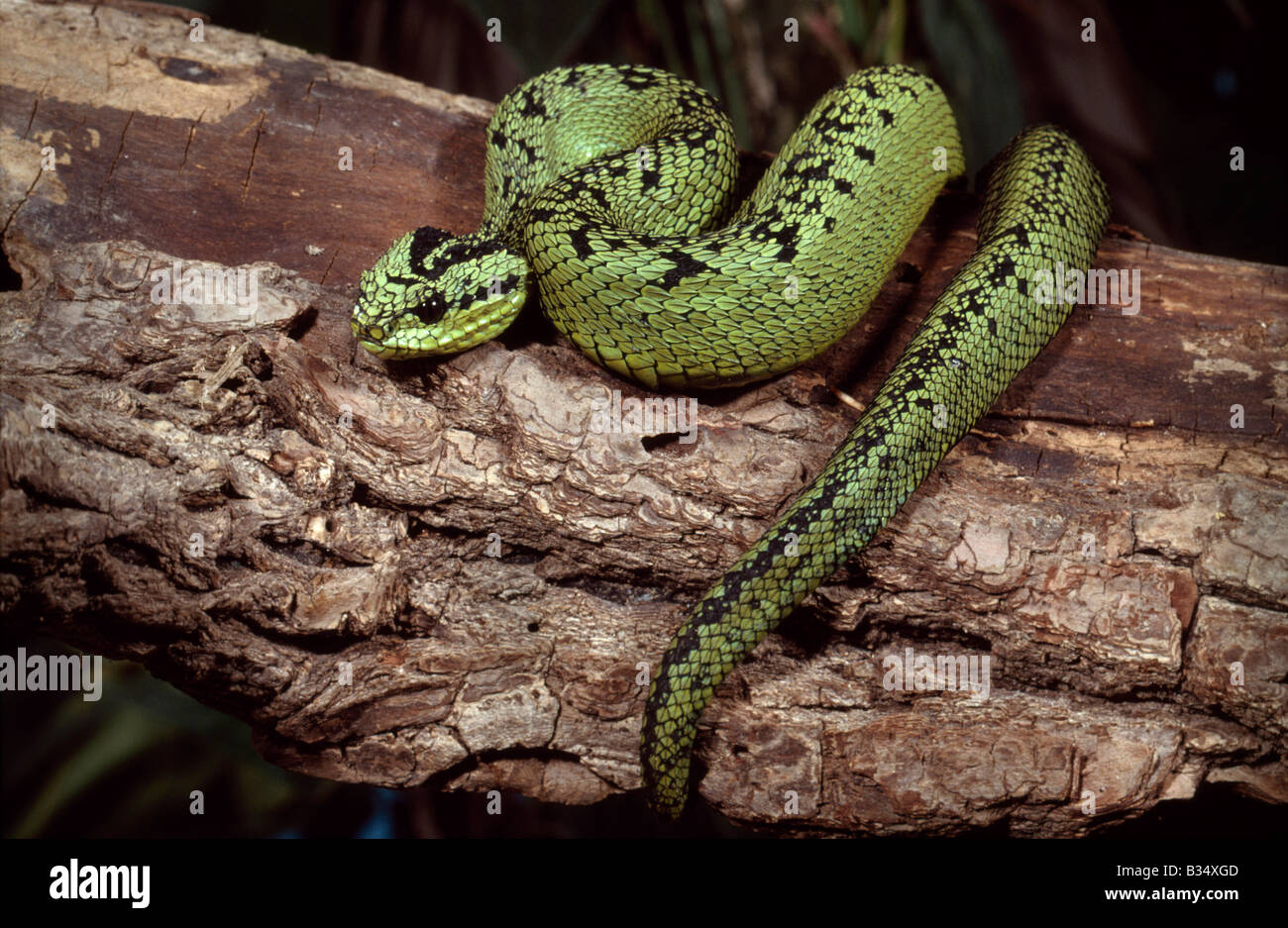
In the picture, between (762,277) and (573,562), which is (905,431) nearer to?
(762,277)

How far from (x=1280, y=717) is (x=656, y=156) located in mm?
2768

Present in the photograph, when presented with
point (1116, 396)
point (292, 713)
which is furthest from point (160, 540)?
point (1116, 396)

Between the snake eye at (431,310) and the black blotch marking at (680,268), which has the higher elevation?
the black blotch marking at (680,268)

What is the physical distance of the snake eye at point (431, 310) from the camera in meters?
2.73

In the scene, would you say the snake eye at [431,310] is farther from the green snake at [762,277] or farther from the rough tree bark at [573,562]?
the rough tree bark at [573,562]

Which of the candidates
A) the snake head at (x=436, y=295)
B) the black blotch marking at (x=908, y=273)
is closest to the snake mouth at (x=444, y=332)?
the snake head at (x=436, y=295)

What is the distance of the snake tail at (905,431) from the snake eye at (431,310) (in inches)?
47.9

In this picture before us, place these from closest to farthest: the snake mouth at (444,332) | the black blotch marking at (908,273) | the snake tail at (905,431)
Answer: the snake tail at (905,431) → the snake mouth at (444,332) → the black blotch marking at (908,273)

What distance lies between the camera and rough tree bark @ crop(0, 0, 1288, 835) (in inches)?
99.0

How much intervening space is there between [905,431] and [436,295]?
1.54 m

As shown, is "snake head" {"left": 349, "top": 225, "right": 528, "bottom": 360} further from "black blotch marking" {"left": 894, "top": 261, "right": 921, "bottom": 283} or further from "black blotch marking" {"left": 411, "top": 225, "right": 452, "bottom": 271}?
"black blotch marking" {"left": 894, "top": 261, "right": 921, "bottom": 283}

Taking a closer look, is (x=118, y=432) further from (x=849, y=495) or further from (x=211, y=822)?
(x=211, y=822)

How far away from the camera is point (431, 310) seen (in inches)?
108

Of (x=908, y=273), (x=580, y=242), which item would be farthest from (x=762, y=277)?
(x=908, y=273)
